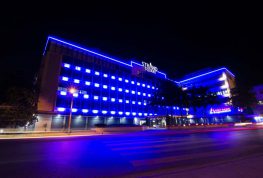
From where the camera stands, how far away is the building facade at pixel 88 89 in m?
44.7

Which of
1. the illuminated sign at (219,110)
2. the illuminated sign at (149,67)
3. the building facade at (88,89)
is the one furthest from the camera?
the illuminated sign at (149,67)

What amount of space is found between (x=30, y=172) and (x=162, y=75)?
84516mm

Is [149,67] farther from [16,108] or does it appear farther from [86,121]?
[16,108]

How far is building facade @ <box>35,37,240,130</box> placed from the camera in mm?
44688

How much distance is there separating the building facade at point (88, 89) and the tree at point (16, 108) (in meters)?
8.64

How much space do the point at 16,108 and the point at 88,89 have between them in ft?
82.9

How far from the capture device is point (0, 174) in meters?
5.89

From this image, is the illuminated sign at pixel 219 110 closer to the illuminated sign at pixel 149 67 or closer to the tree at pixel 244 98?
the tree at pixel 244 98

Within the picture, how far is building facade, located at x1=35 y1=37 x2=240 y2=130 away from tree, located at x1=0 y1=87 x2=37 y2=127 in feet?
28.4

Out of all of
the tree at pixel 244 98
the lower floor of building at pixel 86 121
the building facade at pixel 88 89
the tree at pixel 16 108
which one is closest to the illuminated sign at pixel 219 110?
the lower floor of building at pixel 86 121

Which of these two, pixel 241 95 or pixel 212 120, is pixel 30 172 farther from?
pixel 212 120

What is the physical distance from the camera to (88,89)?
2112 inches

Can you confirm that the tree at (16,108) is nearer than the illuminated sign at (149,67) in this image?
Yes

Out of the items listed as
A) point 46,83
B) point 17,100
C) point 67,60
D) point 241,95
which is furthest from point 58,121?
point 241,95
